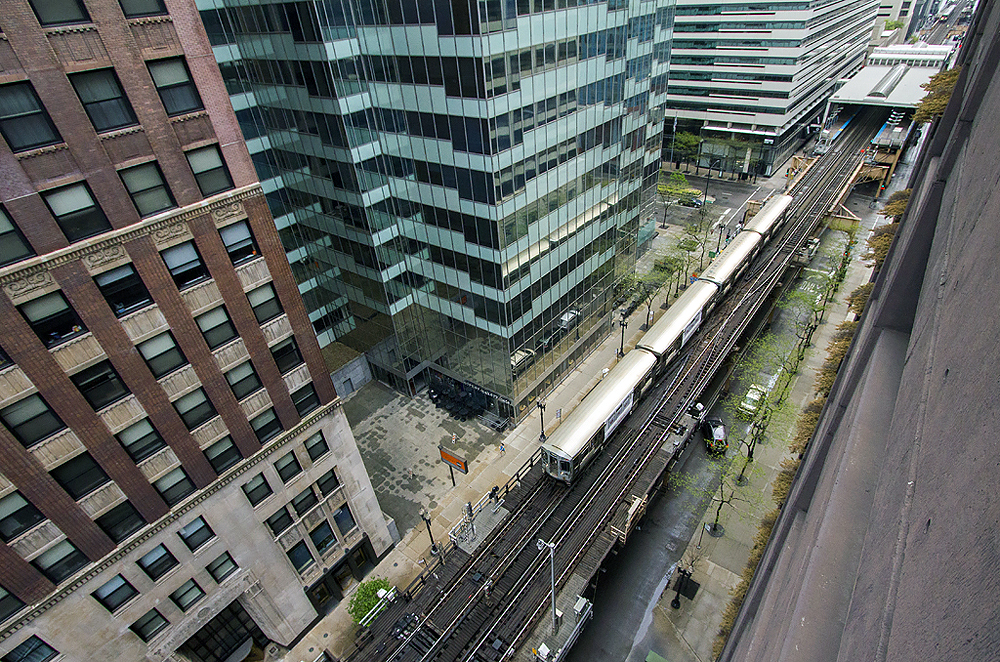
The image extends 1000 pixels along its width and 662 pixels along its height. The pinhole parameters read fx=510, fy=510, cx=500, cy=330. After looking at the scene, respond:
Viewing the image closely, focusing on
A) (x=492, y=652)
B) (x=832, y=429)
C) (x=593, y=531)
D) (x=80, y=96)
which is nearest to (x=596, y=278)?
(x=593, y=531)

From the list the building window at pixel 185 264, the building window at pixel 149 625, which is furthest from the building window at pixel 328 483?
the building window at pixel 185 264

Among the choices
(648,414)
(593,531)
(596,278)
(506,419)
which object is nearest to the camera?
(593,531)

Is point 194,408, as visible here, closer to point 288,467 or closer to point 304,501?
point 288,467

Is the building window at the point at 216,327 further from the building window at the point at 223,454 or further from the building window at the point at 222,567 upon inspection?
the building window at the point at 222,567

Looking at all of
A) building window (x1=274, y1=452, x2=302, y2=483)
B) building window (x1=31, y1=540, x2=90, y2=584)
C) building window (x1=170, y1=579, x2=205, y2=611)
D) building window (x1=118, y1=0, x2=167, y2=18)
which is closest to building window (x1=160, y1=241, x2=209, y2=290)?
building window (x1=118, y1=0, x2=167, y2=18)

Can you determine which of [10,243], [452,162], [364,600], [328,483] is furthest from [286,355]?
[452,162]

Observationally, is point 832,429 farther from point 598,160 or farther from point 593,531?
point 598,160
